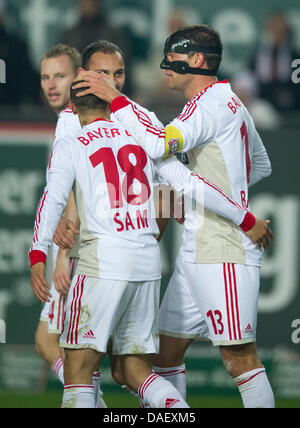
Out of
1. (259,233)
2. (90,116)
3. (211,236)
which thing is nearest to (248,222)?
(259,233)

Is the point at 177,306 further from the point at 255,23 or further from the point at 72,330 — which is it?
the point at 255,23

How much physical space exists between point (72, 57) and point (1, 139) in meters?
1.38

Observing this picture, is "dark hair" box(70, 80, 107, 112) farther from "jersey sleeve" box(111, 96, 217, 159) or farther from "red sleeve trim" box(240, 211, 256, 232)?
"red sleeve trim" box(240, 211, 256, 232)

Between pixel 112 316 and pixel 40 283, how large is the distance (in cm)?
44

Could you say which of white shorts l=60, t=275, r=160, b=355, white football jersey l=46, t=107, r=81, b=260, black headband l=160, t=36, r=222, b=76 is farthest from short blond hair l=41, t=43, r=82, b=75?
white shorts l=60, t=275, r=160, b=355

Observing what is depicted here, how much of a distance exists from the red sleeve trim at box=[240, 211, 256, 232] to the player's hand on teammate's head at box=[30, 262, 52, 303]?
1.22 metres

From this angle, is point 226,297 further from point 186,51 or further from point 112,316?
point 186,51

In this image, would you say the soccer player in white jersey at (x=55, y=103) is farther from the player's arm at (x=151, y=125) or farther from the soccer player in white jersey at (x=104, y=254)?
the player's arm at (x=151, y=125)

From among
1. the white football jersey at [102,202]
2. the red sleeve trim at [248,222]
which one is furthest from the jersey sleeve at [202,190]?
the white football jersey at [102,202]

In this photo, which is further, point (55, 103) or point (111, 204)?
point (55, 103)

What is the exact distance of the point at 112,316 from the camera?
5070mm

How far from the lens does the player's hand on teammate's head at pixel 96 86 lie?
204 inches

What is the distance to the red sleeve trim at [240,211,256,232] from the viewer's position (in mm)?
5414

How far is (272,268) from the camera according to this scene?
25.7ft
